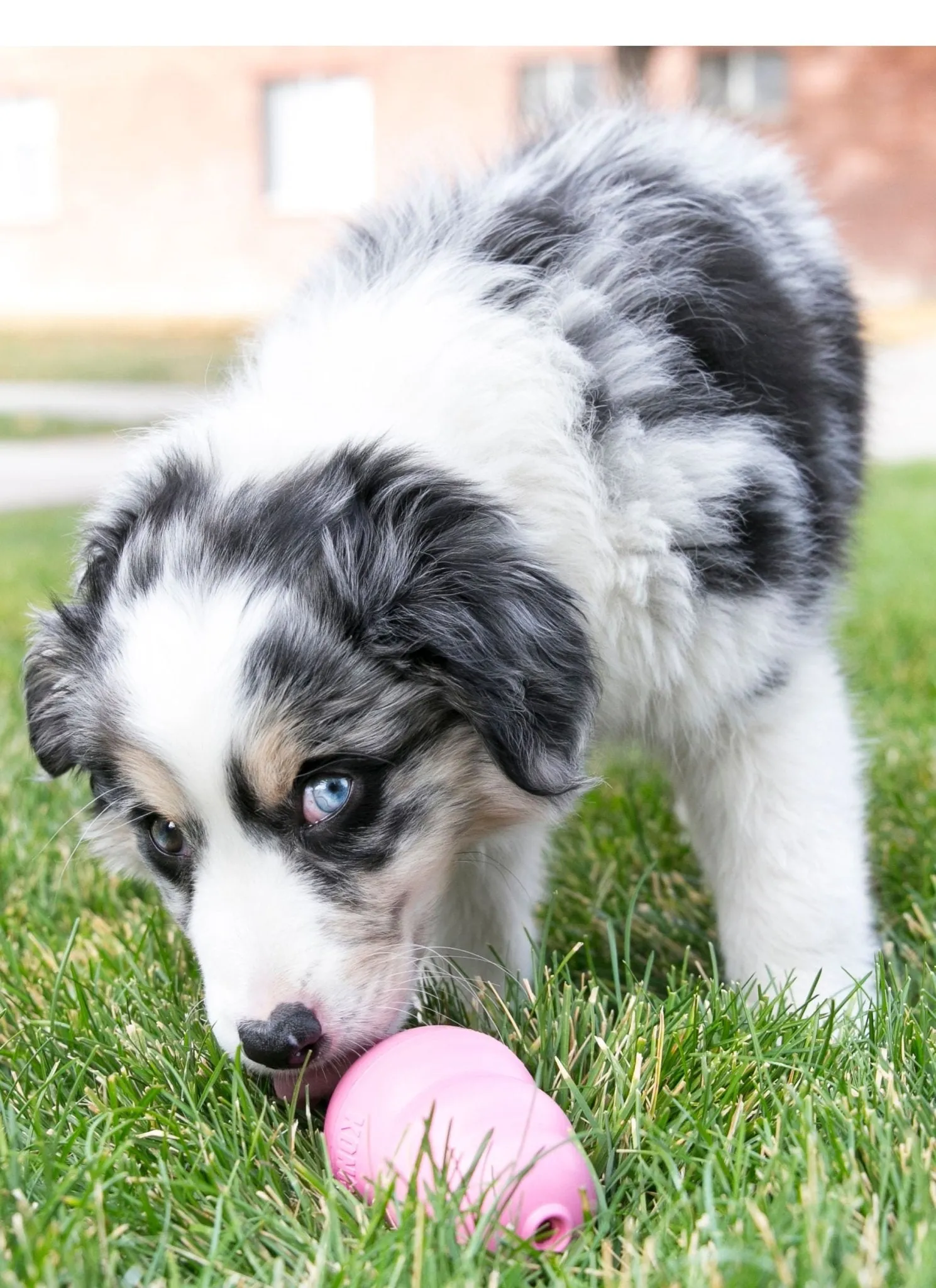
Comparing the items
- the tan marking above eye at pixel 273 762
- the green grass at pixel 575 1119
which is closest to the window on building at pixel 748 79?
the green grass at pixel 575 1119

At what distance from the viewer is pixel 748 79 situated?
22.5 meters

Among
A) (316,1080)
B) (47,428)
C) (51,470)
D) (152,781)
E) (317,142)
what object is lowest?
(47,428)

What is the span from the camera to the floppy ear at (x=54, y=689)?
2.68 metres

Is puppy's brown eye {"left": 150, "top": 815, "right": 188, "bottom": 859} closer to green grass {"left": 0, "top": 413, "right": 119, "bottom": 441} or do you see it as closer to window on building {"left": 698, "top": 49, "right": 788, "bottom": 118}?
green grass {"left": 0, "top": 413, "right": 119, "bottom": 441}

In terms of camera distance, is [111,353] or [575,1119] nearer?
[575,1119]

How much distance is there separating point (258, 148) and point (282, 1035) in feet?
71.2

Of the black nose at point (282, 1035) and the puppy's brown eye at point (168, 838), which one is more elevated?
→ the puppy's brown eye at point (168, 838)

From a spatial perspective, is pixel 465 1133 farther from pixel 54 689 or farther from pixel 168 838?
pixel 54 689

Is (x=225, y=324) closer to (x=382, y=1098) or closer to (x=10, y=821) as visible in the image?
(x=10, y=821)

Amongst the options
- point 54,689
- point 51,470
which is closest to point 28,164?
point 51,470

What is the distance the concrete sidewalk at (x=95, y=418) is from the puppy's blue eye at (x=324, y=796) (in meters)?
8.02

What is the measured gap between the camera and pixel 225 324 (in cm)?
2080

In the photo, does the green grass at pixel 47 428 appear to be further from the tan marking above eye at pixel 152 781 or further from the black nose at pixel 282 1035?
the black nose at pixel 282 1035

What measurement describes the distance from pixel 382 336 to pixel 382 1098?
1.38 m
